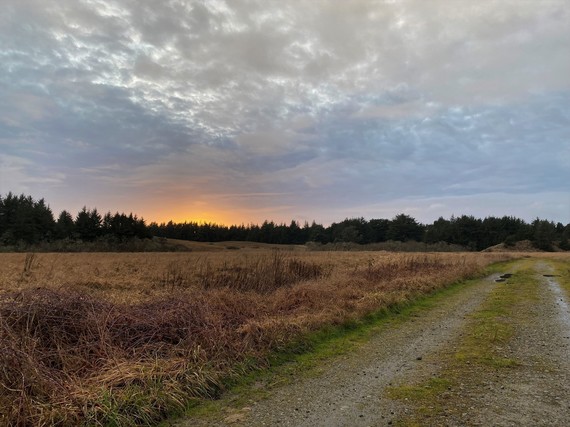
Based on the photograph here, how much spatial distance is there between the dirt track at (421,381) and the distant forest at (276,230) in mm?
76394

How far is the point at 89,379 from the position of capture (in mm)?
5777

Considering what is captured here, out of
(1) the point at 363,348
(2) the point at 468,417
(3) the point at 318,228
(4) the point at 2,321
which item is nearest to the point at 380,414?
(2) the point at 468,417

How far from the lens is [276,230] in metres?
139

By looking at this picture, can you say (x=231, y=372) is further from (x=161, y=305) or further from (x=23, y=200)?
(x=23, y=200)

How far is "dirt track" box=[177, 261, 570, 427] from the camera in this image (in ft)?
17.4

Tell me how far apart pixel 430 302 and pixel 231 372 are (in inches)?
471

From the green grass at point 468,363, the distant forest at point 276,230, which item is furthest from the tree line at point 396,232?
the green grass at point 468,363

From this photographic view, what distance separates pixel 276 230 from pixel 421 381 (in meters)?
132

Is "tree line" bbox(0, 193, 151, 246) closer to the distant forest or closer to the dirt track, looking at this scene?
the distant forest

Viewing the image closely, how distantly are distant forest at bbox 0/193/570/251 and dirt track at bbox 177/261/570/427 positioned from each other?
76394 millimetres

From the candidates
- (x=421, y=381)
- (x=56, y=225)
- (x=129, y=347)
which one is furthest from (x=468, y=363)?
(x=56, y=225)

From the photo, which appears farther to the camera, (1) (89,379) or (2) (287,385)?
(2) (287,385)

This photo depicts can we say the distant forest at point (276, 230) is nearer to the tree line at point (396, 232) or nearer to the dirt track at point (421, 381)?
the tree line at point (396, 232)

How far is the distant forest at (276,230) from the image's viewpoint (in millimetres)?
86312
